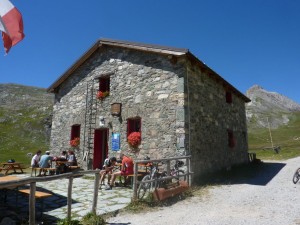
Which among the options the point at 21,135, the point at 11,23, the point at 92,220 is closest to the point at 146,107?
the point at 92,220

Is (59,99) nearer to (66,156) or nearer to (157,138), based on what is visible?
(66,156)

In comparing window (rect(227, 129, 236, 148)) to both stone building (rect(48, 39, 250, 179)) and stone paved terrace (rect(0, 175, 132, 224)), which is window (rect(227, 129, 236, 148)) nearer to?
stone building (rect(48, 39, 250, 179))

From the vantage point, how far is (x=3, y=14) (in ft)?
17.5

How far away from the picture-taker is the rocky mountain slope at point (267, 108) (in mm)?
72844

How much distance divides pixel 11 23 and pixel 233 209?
6.50 meters

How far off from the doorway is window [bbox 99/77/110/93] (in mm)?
2077

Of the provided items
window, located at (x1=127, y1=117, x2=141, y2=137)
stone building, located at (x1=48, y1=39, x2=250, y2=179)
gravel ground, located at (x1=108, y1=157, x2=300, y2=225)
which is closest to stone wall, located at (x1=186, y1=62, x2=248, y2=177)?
stone building, located at (x1=48, y1=39, x2=250, y2=179)

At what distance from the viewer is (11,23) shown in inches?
214

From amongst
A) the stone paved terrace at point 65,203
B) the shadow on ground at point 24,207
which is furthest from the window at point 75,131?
the shadow on ground at point 24,207

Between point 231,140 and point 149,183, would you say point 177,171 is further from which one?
point 231,140

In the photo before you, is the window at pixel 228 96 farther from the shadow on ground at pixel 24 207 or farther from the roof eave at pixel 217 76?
the shadow on ground at pixel 24 207

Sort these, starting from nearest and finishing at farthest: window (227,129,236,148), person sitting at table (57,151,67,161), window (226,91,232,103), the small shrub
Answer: the small shrub, person sitting at table (57,151,67,161), window (227,129,236,148), window (226,91,232,103)

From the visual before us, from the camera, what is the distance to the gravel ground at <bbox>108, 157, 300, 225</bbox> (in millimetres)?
5793

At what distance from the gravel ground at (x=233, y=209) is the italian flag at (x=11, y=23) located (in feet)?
13.9
